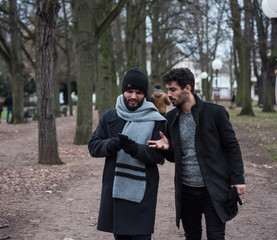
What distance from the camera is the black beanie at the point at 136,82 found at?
364 centimetres

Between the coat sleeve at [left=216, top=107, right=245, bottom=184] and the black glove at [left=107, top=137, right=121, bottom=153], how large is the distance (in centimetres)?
85

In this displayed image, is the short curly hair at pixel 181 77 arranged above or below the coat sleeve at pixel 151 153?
above

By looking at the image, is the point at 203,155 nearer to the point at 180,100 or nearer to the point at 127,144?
the point at 180,100

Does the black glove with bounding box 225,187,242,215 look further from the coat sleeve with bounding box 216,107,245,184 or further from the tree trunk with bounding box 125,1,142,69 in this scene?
the tree trunk with bounding box 125,1,142,69

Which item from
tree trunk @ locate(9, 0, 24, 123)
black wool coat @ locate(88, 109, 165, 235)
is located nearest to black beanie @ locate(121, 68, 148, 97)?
black wool coat @ locate(88, 109, 165, 235)

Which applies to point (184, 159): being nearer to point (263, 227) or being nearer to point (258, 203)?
point (263, 227)

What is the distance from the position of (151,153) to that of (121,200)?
0.43 meters

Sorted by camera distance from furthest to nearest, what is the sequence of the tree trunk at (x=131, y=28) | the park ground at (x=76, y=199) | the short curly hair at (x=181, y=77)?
the tree trunk at (x=131, y=28) → the park ground at (x=76, y=199) → the short curly hair at (x=181, y=77)

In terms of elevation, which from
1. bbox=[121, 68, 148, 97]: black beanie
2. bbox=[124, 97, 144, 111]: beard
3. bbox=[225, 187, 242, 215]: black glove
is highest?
bbox=[121, 68, 148, 97]: black beanie

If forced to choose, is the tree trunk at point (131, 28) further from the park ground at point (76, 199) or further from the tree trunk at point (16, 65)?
the park ground at point (76, 199)

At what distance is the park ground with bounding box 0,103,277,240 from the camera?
5.64 metres

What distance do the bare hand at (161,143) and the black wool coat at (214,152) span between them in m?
0.09

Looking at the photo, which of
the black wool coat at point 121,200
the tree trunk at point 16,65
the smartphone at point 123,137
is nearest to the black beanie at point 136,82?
the black wool coat at point 121,200

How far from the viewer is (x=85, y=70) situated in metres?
14.3
